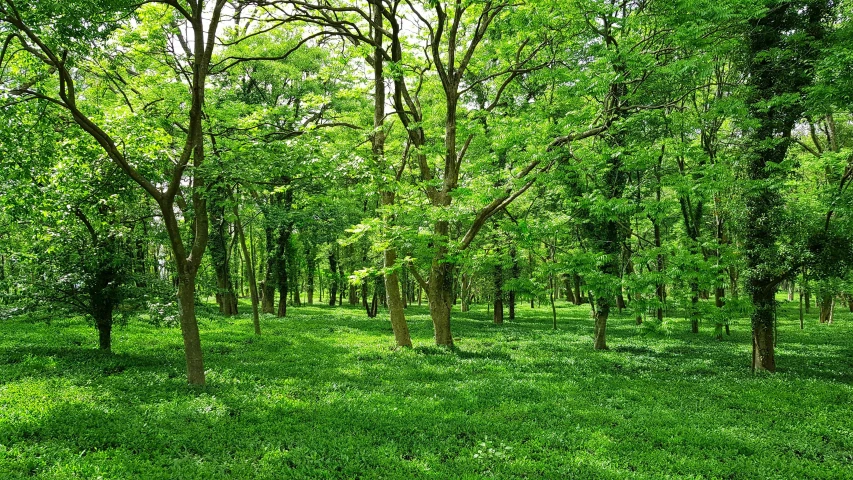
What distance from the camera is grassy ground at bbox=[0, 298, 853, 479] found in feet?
21.4

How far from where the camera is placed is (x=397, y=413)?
8.92 m

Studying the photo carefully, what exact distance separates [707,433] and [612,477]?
3.38 meters

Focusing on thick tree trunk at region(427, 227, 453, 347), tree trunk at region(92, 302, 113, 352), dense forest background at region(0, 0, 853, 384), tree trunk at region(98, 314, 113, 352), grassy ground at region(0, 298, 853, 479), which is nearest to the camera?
grassy ground at region(0, 298, 853, 479)

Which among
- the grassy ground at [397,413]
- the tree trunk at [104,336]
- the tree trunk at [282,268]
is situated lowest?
the grassy ground at [397,413]

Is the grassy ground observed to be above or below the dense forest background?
below

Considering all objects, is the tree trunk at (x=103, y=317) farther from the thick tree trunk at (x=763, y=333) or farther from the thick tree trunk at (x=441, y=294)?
the thick tree trunk at (x=763, y=333)

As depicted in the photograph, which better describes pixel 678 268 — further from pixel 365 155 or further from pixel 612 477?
pixel 365 155

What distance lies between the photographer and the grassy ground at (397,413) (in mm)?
6535

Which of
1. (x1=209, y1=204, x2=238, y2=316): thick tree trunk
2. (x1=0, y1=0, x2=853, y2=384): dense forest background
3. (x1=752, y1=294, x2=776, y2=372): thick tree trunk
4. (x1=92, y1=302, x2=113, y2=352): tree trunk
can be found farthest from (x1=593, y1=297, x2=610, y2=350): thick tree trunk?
(x1=209, y1=204, x2=238, y2=316): thick tree trunk

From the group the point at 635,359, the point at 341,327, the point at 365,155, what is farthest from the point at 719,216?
the point at 341,327

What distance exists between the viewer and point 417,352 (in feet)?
51.4

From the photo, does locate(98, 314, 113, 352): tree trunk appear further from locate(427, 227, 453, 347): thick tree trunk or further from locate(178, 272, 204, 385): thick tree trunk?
locate(427, 227, 453, 347): thick tree trunk

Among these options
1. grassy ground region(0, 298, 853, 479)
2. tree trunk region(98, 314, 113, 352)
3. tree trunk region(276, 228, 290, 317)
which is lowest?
grassy ground region(0, 298, 853, 479)

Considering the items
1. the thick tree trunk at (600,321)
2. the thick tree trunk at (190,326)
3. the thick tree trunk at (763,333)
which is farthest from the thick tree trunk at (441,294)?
the thick tree trunk at (763,333)
